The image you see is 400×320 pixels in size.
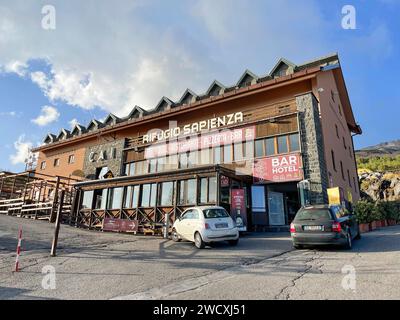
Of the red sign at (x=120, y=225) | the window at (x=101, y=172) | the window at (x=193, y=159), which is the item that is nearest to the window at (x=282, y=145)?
the window at (x=193, y=159)

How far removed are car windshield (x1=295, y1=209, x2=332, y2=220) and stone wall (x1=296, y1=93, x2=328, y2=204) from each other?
21.7ft

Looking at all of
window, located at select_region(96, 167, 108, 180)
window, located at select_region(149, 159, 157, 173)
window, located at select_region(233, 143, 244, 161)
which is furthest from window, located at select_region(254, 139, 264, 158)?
window, located at select_region(96, 167, 108, 180)

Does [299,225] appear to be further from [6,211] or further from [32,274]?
[6,211]

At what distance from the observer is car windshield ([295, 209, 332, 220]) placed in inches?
340

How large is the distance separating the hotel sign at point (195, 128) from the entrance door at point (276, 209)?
5780mm

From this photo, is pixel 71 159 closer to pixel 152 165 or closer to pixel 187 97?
pixel 152 165

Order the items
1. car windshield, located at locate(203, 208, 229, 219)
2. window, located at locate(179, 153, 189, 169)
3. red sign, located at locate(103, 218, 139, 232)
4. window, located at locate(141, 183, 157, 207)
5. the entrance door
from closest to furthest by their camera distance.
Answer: car windshield, located at locate(203, 208, 229, 219)
red sign, located at locate(103, 218, 139, 232)
window, located at locate(141, 183, 157, 207)
the entrance door
window, located at locate(179, 153, 189, 169)

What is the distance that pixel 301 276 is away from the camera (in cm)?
556

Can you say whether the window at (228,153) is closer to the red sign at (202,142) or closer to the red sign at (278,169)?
the red sign at (202,142)

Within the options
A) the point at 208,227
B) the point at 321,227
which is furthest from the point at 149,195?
the point at 321,227

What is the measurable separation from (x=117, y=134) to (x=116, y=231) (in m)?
13.0

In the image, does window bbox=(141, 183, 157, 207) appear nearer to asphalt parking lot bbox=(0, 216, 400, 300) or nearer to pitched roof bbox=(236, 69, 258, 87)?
asphalt parking lot bbox=(0, 216, 400, 300)

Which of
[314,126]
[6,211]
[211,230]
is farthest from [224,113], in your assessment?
[6,211]
